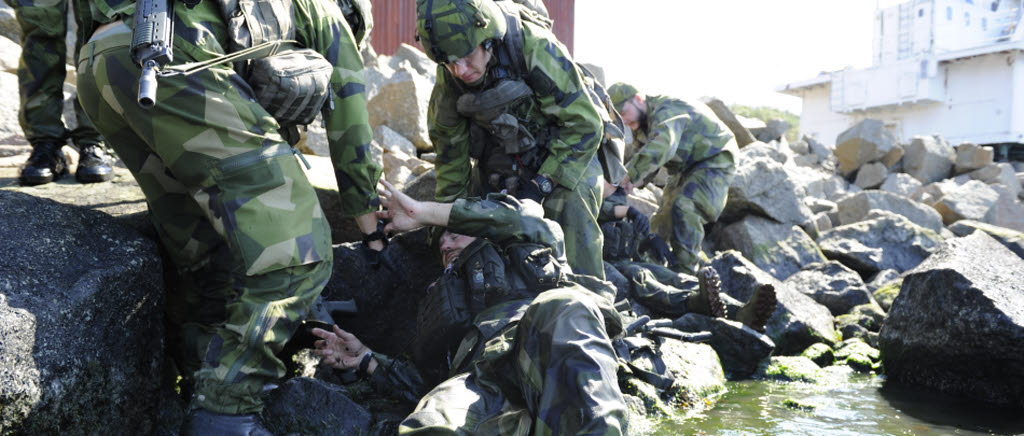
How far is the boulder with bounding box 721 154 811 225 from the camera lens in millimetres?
8758

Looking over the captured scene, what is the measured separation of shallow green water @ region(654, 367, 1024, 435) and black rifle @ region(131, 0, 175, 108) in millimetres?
2867

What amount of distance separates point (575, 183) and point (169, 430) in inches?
105

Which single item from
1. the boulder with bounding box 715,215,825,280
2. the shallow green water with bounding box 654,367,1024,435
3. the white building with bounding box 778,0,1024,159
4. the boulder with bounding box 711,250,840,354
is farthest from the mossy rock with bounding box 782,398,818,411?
the white building with bounding box 778,0,1024,159

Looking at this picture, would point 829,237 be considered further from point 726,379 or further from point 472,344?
point 472,344

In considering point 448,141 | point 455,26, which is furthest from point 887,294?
point 455,26

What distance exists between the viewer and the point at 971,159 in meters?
16.2

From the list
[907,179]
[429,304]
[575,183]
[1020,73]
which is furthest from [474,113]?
[1020,73]

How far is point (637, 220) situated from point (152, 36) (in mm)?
4716

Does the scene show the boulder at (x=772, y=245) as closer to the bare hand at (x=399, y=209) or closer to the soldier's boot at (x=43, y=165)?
the bare hand at (x=399, y=209)

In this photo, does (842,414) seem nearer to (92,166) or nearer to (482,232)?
(482,232)

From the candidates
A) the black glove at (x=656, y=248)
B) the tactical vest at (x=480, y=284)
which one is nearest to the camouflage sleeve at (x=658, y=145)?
the black glove at (x=656, y=248)

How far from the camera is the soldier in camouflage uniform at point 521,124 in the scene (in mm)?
4551

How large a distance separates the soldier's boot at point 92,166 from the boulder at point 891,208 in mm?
9509

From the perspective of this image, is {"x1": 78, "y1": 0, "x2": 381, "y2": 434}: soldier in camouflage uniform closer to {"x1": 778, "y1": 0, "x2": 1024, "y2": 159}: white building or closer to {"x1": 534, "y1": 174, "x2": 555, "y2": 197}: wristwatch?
{"x1": 534, "y1": 174, "x2": 555, "y2": 197}: wristwatch
